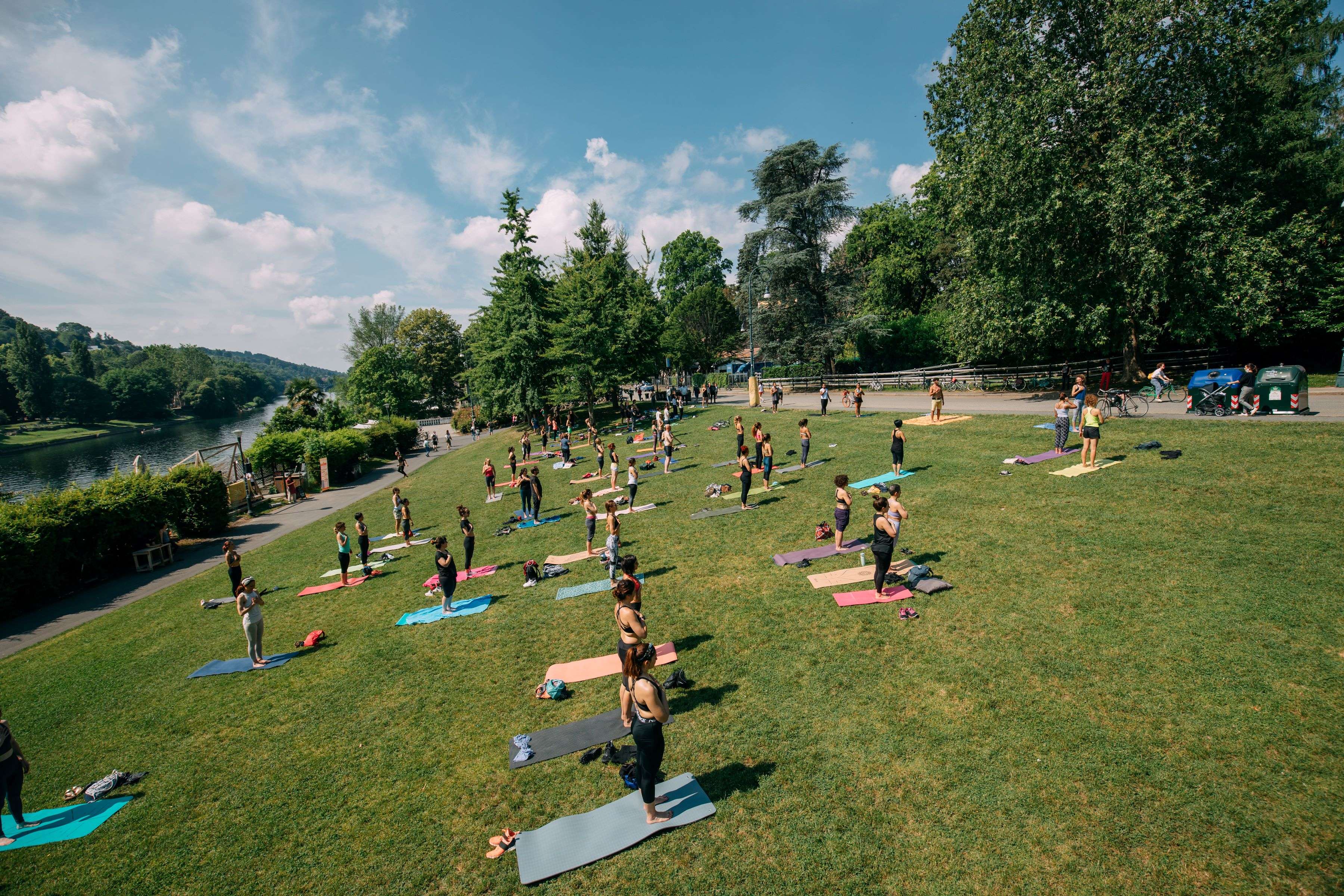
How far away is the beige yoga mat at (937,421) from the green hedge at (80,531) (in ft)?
96.4

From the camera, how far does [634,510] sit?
62.0 feet

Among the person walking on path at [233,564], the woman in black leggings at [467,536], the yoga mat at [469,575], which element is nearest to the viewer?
the person walking on path at [233,564]

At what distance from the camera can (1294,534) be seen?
1030 centimetres

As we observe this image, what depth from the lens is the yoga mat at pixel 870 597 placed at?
1022cm

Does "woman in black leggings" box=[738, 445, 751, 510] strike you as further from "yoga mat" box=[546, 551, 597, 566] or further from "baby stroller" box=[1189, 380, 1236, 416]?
"baby stroller" box=[1189, 380, 1236, 416]

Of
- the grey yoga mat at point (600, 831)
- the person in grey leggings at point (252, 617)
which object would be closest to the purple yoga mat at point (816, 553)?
the grey yoga mat at point (600, 831)

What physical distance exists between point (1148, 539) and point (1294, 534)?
2.30m

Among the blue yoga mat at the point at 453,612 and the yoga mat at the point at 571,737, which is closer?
the yoga mat at the point at 571,737

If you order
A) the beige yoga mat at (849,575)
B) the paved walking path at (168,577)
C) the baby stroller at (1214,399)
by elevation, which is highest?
the baby stroller at (1214,399)

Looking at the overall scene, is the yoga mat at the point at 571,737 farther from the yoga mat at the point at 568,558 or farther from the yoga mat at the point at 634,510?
the yoga mat at the point at 634,510

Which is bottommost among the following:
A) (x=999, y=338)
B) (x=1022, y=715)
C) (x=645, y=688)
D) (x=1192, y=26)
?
(x=1022, y=715)

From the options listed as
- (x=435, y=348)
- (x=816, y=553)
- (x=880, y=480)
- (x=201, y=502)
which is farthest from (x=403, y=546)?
(x=435, y=348)

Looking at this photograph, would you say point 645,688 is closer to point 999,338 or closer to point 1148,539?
point 1148,539

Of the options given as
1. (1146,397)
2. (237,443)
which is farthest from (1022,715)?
(237,443)
